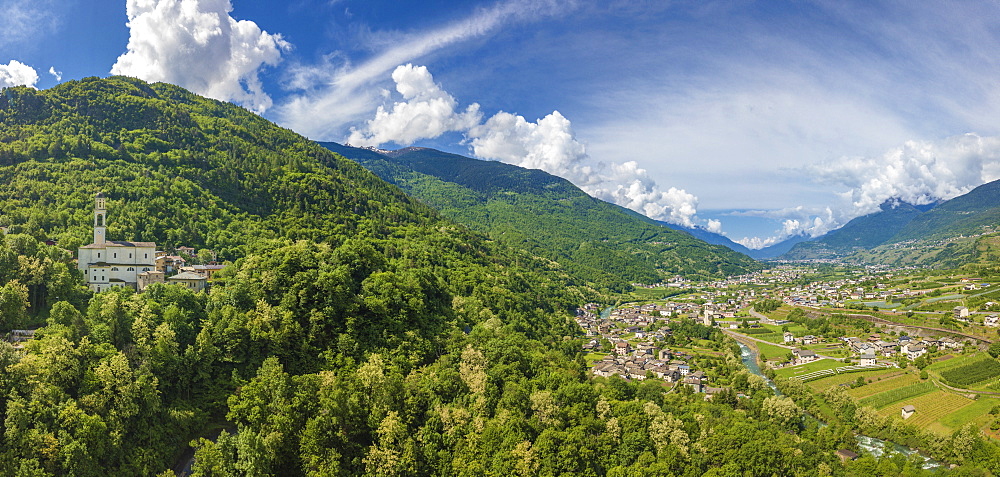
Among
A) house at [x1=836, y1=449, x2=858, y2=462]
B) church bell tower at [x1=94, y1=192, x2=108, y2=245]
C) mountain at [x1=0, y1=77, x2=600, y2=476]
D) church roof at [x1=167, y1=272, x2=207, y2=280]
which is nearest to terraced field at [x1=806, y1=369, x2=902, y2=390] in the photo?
house at [x1=836, y1=449, x2=858, y2=462]

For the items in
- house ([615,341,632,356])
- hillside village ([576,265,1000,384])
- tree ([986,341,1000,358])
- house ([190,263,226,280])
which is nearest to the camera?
Result: house ([190,263,226,280])

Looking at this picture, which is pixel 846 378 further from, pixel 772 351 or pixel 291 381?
pixel 291 381

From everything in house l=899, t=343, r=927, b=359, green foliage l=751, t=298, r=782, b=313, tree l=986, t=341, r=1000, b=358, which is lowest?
house l=899, t=343, r=927, b=359

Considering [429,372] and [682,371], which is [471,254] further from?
[429,372]

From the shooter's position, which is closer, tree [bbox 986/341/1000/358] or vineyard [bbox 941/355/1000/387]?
vineyard [bbox 941/355/1000/387]

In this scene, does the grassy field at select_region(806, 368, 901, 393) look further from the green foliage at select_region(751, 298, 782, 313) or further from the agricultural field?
the green foliage at select_region(751, 298, 782, 313)

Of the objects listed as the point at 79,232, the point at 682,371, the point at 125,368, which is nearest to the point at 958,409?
the point at 682,371

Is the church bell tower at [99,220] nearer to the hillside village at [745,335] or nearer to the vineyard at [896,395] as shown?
the hillside village at [745,335]
